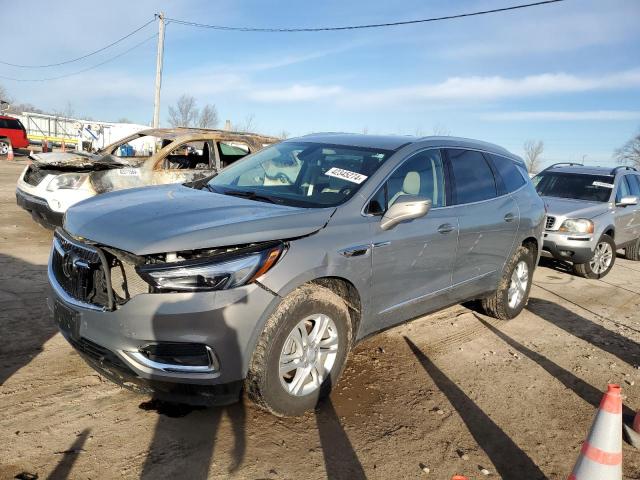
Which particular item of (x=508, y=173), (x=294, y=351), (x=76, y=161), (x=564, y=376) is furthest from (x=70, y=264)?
(x=76, y=161)

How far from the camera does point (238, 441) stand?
2951mm

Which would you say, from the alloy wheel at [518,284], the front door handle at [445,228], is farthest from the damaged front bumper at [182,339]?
the alloy wheel at [518,284]

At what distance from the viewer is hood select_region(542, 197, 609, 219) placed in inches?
311

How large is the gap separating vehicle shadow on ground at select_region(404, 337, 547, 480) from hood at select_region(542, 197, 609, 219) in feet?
15.8

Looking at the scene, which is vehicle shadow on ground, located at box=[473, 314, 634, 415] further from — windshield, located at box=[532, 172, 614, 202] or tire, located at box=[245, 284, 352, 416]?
windshield, located at box=[532, 172, 614, 202]

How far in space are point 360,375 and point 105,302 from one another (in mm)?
1974

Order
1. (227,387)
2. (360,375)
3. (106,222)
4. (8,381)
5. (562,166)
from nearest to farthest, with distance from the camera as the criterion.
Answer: (227,387), (106,222), (8,381), (360,375), (562,166)

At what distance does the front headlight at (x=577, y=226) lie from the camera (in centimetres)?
780

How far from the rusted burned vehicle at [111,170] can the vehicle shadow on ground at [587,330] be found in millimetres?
4700

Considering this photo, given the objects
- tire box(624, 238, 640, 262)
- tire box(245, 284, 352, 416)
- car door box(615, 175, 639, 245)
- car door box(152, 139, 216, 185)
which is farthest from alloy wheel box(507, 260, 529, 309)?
tire box(624, 238, 640, 262)

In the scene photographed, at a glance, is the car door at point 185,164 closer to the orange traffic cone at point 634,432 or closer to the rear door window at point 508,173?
the rear door window at point 508,173

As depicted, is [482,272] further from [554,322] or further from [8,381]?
[8,381]

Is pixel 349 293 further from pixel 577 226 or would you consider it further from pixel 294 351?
pixel 577 226

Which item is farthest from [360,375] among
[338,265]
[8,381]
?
[8,381]
